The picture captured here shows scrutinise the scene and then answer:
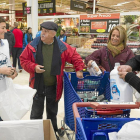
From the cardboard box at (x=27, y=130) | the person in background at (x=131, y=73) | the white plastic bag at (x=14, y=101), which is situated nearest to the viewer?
the cardboard box at (x=27, y=130)

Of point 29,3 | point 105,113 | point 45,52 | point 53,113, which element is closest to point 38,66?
point 45,52

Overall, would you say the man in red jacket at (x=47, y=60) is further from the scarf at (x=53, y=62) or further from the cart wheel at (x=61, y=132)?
the cart wheel at (x=61, y=132)

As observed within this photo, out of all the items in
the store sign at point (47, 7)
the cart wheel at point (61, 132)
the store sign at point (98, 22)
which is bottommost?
the cart wheel at point (61, 132)

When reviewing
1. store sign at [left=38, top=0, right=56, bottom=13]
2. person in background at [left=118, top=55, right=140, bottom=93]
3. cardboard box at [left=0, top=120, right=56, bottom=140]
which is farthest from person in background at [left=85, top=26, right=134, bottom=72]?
store sign at [left=38, top=0, right=56, bottom=13]

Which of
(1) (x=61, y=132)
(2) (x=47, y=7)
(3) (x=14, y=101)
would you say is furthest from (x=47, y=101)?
(2) (x=47, y=7)

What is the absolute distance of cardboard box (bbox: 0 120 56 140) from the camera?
1.29 metres

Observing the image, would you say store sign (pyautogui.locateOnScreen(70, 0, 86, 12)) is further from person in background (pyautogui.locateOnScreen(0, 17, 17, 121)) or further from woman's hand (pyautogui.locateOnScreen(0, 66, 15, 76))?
woman's hand (pyautogui.locateOnScreen(0, 66, 15, 76))

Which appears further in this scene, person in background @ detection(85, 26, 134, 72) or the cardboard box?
person in background @ detection(85, 26, 134, 72)

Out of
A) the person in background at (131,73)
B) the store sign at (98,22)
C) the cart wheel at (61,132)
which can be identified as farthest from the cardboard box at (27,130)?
the store sign at (98,22)

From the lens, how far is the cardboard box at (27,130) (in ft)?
4.23

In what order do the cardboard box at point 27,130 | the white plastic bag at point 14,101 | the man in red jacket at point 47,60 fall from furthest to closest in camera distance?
the man in red jacket at point 47,60
the white plastic bag at point 14,101
the cardboard box at point 27,130

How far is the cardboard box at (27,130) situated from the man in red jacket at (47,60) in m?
1.14

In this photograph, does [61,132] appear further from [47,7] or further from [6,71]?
[47,7]

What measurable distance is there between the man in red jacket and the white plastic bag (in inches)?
16.3
